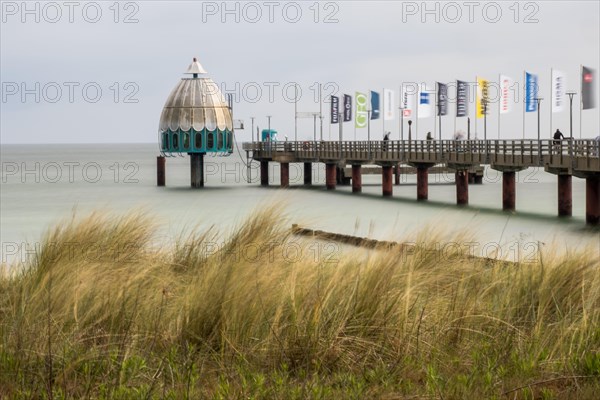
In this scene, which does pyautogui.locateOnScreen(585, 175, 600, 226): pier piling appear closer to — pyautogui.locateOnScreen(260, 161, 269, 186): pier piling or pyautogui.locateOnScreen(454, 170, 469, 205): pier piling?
pyautogui.locateOnScreen(454, 170, 469, 205): pier piling

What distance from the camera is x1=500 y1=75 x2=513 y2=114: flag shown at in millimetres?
50250

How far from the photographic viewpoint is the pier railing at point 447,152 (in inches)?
1494

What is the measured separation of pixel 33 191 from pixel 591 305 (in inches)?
2778

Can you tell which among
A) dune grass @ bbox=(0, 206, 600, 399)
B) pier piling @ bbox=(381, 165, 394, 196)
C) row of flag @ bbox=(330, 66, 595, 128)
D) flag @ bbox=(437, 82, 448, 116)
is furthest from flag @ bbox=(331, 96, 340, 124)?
dune grass @ bbox=(0, 206, 600, 399)

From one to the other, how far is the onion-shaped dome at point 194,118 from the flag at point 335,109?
7881 millimetres

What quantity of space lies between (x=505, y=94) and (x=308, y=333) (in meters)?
43.1

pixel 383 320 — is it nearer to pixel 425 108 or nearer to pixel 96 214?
pixel 96 214

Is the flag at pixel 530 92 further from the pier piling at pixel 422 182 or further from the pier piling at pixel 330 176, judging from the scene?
the pier piling at pixel 330 176

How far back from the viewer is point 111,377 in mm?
8344

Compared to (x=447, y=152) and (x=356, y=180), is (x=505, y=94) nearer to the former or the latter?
(x=447, y=152)

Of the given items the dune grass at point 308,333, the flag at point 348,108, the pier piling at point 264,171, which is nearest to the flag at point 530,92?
the flag at point 348,108

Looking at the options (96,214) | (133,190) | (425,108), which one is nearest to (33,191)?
(133,190)

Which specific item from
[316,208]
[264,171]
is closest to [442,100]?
[316,208]

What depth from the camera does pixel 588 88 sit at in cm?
4316
